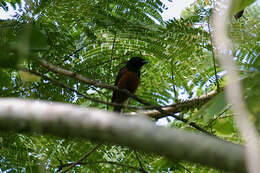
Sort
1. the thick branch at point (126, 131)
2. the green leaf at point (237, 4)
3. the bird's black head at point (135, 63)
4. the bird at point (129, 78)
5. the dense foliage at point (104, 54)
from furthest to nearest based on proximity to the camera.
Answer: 1. the bird at point (129, 78)
2. the bird's black head at point (135, 63)
3. the dense foliage at point (104, 54)
4. the green leaf at point (237, 4)
5. the thick branch at point (126, 131)

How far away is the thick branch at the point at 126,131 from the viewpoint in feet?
3.47

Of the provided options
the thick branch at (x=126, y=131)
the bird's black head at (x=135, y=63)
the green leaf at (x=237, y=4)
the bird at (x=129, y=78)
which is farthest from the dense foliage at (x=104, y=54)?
the thick branch at (x=126, y=131)

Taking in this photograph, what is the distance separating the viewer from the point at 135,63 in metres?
6.21

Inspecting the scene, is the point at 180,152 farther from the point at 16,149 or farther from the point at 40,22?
the point at 40,22

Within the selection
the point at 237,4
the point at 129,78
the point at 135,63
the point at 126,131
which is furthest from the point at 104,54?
the point at 126,131

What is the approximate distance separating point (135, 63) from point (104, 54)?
4.53 ft

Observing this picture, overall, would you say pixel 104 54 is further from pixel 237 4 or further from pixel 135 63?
pixel 237 4

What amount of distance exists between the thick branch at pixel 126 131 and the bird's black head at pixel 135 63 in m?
4.62

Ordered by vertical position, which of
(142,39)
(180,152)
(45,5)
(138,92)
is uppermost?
(45,5)

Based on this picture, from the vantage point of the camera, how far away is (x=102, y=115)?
3.69ft

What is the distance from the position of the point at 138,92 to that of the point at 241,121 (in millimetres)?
4896

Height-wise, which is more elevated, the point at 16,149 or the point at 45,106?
the point at 45,106

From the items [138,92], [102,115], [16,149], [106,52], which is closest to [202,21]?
[106,52]

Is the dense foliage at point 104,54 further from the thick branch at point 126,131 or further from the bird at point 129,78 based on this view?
the thick branch at point 126,131
